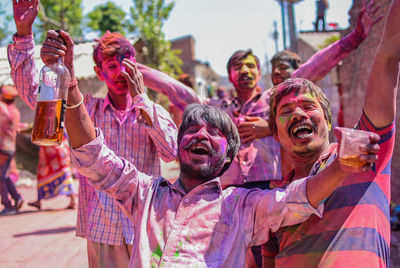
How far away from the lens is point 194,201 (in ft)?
5.47

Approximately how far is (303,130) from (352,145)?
470 mm

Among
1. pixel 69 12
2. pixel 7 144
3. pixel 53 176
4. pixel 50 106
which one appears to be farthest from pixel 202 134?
pixel 69 12

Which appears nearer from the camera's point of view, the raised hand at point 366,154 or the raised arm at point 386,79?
the raised hand at point 366,154

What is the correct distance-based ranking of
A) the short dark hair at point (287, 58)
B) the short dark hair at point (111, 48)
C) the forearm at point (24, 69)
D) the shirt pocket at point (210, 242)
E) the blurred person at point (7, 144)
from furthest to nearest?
the blurred person at point (7, 144), the short dark hair at point (287, 58), the short dark hair at point (111, 48), the forearm at point (24, 69), the shirt pocket at point (210, 242)

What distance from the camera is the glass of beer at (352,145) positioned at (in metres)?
1.21

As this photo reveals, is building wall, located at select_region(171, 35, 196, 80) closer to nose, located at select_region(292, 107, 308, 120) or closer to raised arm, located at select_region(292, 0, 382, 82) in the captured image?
raised arm, located at select_region(292, 0, 382, 82)

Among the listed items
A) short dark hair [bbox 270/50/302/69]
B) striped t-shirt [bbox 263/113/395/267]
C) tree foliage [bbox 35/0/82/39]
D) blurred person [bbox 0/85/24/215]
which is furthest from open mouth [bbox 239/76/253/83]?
tree foliage [bbox 35/0/82/39]

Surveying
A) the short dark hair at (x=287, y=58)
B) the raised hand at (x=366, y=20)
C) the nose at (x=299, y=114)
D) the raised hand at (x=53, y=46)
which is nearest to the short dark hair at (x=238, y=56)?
the short dark hair at (x=287, y=58)

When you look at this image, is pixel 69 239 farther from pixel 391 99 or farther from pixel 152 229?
pixel 391 99

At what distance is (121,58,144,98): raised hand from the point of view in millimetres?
2238

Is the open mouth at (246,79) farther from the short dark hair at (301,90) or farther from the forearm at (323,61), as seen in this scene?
the short dark hair at (301,90)

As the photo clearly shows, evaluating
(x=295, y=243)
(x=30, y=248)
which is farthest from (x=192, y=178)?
(x=30, y=248)

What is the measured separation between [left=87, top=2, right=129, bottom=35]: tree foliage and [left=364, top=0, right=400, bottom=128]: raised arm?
20.1 m

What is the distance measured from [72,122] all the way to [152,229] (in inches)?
22.2
